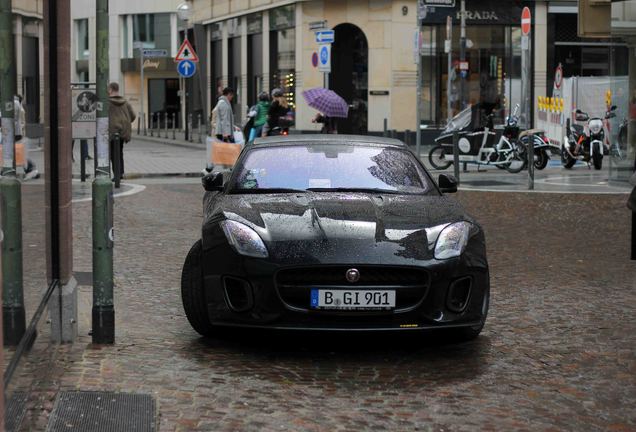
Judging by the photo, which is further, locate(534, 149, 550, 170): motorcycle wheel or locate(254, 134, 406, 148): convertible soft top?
locate(534, 149, 550, 170): motorcycle wheel

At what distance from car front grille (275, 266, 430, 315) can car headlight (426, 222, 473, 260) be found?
21cm

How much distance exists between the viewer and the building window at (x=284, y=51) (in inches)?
1690

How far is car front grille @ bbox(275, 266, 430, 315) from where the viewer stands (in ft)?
23.1

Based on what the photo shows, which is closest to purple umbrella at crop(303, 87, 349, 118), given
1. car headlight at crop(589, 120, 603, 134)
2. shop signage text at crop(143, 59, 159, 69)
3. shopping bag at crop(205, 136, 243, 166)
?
shopping bag at crop(205, 136, 243, 166)

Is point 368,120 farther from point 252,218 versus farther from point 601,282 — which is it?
point 252,218

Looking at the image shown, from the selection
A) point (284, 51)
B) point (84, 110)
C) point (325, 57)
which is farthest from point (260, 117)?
point (284, 51)

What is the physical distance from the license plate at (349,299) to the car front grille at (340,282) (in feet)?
0.09

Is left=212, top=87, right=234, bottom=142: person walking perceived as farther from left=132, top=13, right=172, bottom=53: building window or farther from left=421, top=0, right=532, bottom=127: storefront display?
left=132, top=13, right=172, bottom=53: building window

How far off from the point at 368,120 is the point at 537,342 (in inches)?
1281

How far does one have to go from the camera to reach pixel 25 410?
16.9ft

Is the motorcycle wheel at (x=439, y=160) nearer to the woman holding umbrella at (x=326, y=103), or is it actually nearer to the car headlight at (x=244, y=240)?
the woman holding umbrella at (x=326, y=103)

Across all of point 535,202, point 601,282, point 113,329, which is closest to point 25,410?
point 113,329

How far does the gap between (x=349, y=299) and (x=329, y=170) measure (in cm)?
169

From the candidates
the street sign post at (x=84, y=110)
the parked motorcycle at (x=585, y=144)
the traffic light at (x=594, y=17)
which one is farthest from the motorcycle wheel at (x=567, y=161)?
the street sign post at (x=84, y=110)
